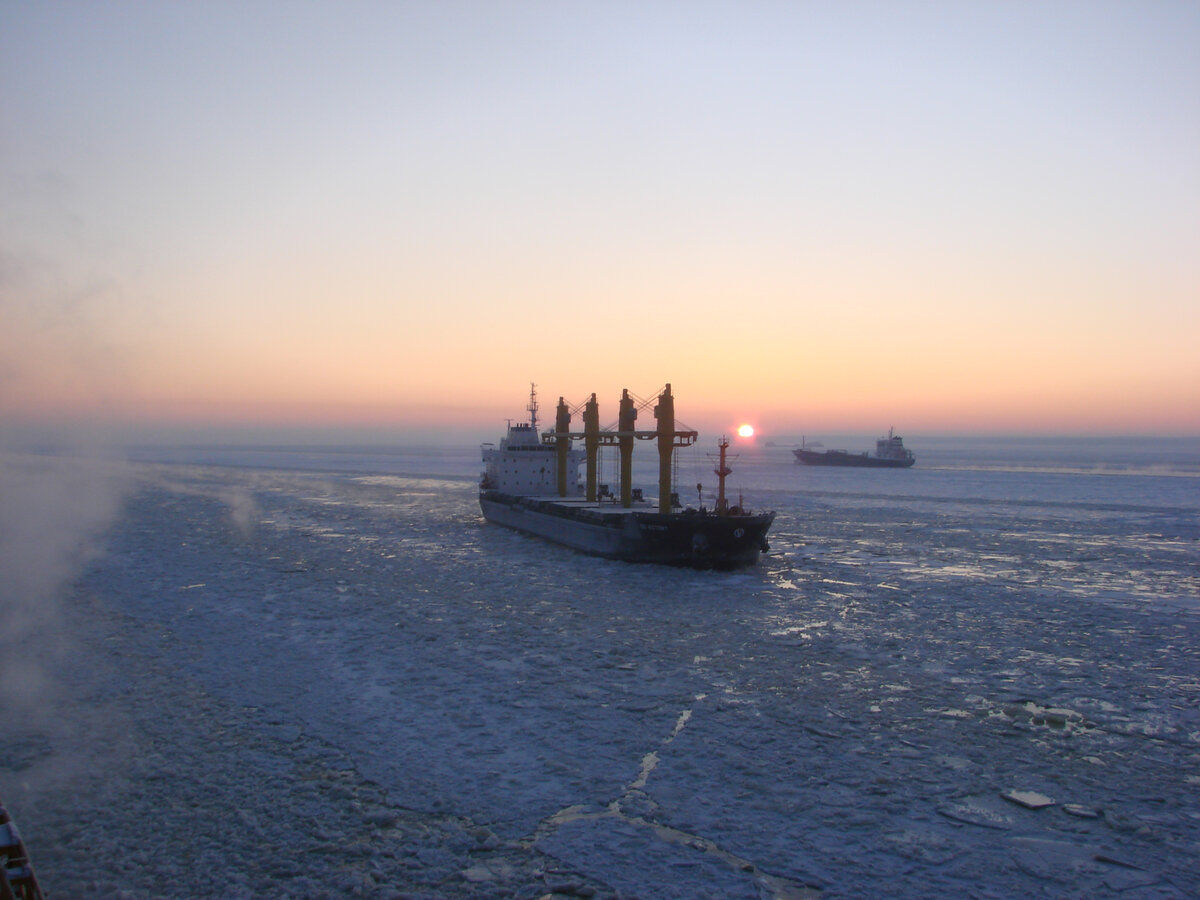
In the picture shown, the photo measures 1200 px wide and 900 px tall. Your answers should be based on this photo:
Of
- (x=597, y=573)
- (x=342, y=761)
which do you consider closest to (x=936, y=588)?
(x=597, y=573)

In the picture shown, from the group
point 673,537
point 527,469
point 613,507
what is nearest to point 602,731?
point 673,537

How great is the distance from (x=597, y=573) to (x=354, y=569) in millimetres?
6871

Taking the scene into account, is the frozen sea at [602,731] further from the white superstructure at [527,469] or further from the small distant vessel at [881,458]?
the small distant vessel at [881,458]

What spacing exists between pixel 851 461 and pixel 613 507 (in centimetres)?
Result: 6570

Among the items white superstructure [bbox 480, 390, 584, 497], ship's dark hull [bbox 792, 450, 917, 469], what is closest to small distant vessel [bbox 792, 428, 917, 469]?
ship's dark hull [bbox 792, 450, 917, 469]

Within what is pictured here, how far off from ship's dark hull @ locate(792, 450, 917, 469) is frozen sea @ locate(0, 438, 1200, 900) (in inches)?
2467

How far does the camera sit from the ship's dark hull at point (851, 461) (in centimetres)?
8269

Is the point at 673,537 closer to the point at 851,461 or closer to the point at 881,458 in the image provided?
Result: the point at 881,458

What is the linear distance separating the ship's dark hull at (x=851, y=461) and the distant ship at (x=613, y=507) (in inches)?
2090

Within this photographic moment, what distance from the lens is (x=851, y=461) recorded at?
89.8 metres

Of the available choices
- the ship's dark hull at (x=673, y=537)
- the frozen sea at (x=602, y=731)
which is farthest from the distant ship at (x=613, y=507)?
the frozen sea at (x=602, y=731)

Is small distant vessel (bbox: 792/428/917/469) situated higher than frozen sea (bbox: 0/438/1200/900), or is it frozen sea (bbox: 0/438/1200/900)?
small distant vessel (bbox: 792/428/917/469)

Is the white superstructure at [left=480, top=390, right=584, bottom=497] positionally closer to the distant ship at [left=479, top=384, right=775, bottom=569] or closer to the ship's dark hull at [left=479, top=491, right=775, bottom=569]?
the distant ship at [left=479, top=384, right=775, bottom=569]

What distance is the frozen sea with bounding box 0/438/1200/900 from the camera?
260 inches
